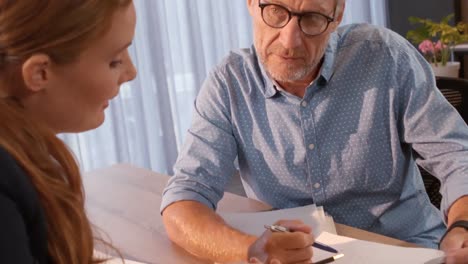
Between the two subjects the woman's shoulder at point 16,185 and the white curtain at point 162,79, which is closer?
the woman's shoulder at point 16,185

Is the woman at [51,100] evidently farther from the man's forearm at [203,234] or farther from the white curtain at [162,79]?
the white curtain at [162,79]

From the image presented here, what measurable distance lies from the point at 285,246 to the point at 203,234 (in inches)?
9.7

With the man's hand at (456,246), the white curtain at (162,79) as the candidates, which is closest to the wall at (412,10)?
the white curtain at (162,79)

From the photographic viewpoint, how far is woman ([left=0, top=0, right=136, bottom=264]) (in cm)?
76

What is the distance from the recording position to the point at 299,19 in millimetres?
1653

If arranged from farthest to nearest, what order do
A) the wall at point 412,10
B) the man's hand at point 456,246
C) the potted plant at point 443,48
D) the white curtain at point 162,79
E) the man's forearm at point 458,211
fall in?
the wall at point 412,10, the white curtain at point 162,79, the potted plant at point 443,48, the man's forearm at point 458,211, the man's hand at point 456,246

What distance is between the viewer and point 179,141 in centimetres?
432

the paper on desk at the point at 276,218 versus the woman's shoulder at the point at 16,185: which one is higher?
the woman's shoulder at the point at 16,185

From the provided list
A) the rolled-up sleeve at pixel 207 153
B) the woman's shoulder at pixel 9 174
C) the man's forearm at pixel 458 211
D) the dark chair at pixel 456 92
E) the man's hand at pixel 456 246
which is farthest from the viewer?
the dark chair at pixel 456 92

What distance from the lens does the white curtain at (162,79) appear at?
3.96m

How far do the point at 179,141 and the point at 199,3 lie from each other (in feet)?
2.91

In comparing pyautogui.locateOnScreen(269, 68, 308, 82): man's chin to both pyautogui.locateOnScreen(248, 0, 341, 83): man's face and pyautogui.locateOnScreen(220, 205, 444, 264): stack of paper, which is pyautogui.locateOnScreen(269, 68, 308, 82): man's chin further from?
pyautogui.locateOnScreen(220, 205, 444, 264): stack of paper

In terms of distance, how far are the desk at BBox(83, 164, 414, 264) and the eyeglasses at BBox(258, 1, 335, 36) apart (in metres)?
0.46

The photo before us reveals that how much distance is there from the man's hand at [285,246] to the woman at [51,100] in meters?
0.48
